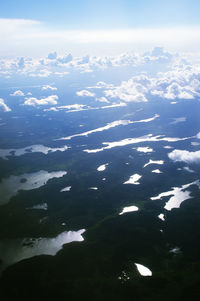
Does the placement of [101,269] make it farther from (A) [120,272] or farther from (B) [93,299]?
A: (B) [93,299]

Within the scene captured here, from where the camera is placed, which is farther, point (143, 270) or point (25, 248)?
point (25, 248)

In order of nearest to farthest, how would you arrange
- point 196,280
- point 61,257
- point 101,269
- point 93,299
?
point 93,299 → point 196,280 → point 101,269 → point 61,257

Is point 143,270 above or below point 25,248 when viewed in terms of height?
below

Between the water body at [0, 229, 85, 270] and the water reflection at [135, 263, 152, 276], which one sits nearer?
the water reflection at [135, 263, 152, 276]

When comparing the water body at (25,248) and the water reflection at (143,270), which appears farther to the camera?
the water body at (25,248)

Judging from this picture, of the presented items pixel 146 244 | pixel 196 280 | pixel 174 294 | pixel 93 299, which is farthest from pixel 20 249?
pixel 196 280

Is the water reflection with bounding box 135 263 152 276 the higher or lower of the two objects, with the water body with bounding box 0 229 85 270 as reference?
lower

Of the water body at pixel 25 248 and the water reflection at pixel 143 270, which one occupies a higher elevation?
the water body at pixel 25 248

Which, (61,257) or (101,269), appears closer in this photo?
(101,269)
